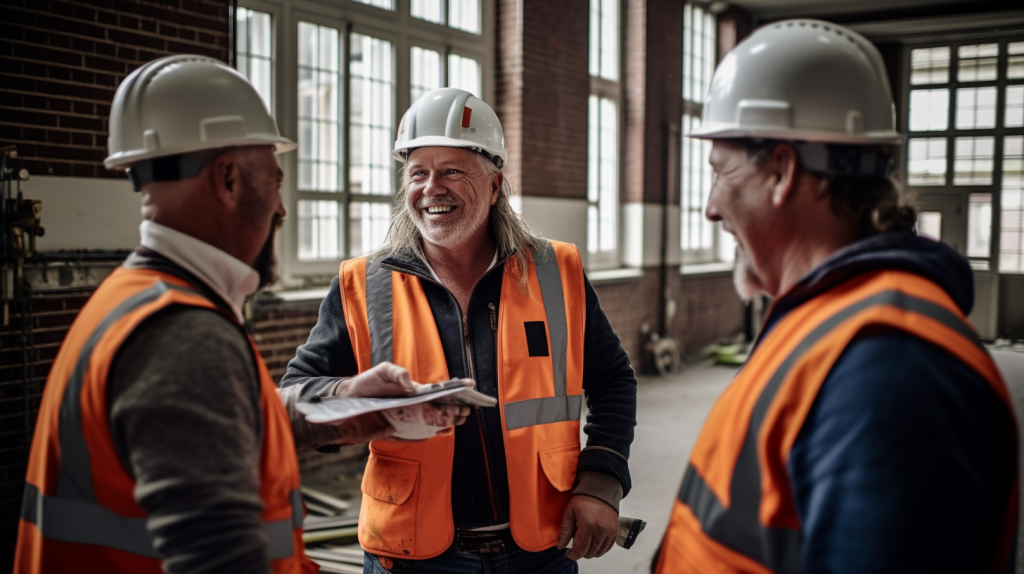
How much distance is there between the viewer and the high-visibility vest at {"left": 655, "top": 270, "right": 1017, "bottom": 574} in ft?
3.18

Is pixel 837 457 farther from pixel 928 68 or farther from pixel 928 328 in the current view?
pixel 928 68

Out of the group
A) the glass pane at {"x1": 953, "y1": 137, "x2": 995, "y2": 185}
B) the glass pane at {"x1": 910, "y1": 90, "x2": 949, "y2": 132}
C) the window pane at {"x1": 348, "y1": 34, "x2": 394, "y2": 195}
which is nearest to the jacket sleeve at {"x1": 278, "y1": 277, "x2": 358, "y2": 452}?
the window pane at {"x1": 348, "y1": 34, "x2": 394, "y2": 195}

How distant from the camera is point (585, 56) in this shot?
8.27 m

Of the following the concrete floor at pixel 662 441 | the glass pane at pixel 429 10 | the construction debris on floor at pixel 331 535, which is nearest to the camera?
the construction debris on floor at pixel 331 535

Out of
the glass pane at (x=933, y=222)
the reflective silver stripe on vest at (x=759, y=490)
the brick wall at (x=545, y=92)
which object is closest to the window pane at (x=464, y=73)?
the brick wall at (x=545, y=92)

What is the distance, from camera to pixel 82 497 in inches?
44.6

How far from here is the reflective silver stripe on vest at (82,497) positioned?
3.65ft

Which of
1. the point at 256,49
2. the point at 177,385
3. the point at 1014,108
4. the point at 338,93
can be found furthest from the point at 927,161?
the point at 177,385

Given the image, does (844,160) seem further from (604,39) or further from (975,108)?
(975,108)

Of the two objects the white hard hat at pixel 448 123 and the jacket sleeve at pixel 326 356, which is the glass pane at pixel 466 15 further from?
the jacket sleeve at pixel 326 356

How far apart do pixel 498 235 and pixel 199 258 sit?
1.23m

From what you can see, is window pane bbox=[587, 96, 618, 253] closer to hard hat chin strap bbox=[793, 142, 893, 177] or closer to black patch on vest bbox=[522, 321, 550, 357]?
black patch on vest bbox=[522, 321, 550, 357]

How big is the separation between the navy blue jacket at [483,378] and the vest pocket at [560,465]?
4 centimetres

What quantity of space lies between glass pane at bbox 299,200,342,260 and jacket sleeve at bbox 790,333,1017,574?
16.8 feet
